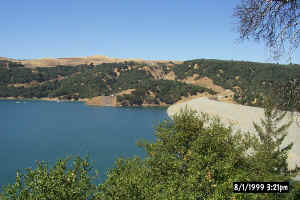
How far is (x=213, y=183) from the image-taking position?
554 inches

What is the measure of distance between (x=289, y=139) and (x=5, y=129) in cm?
6978

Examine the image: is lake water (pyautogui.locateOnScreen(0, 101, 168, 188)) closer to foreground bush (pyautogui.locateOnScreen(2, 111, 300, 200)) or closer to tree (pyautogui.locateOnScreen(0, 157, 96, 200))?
foreground bush (pyautogui.locateOnScreen(2, 111, 300, 200))

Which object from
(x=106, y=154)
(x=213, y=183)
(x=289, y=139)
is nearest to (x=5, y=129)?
(x=106, y=154)

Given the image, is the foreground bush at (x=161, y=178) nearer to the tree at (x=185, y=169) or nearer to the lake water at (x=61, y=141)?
the tree at (x=185, y=169)

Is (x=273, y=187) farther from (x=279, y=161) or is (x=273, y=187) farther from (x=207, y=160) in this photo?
(x=279, y=161)
